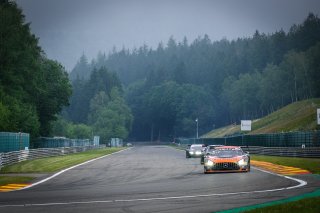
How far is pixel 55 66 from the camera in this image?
2911 inches

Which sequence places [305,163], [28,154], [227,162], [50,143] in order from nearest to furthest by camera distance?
[227,162]
[305,163]
[28,154]
[50,143]

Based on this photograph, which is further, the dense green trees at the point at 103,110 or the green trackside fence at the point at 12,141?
the dense green trees at the point at 103,110

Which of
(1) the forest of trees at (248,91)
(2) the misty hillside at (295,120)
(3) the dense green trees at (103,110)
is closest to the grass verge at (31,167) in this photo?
(2) the misty hillside at (295,120)

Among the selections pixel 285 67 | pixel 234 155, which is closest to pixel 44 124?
pixel 234 155

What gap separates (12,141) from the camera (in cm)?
4097

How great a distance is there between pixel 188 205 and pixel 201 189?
4160mm

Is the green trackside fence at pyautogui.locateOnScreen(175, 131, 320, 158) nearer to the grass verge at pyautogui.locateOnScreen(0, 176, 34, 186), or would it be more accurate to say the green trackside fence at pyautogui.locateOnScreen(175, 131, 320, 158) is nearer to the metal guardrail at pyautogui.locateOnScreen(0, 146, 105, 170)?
the metal guardrail at pyautogui.locateOnScreen(0, 146, 105, 170)

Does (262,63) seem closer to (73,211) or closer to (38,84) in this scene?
(38,84)

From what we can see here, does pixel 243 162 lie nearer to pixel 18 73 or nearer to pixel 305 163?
pixel 305 163

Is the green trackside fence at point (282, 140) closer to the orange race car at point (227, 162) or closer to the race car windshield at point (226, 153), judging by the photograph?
the race car windshield at point (226, 153)

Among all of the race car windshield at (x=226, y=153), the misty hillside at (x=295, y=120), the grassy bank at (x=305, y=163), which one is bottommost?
the grassy bank at (x=305, y=163)

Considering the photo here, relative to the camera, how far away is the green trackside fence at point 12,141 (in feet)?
126

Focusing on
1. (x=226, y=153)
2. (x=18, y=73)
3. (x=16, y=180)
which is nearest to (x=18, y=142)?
(x=18, y=73)

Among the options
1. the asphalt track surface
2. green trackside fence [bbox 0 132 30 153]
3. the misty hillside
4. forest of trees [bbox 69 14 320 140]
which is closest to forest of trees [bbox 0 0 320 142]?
forest of trees [bbox 69 14 320 140]
